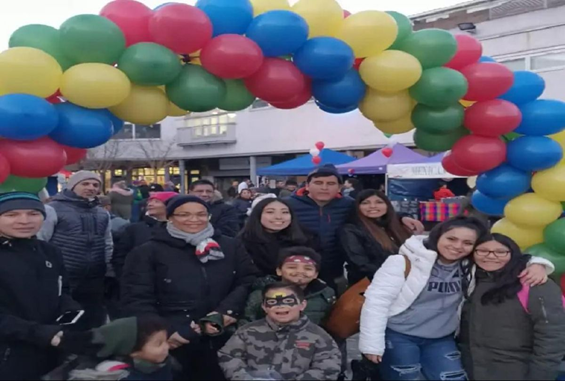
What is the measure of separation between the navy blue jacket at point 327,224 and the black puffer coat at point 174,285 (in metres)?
1.03

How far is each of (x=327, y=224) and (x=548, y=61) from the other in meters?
12.9

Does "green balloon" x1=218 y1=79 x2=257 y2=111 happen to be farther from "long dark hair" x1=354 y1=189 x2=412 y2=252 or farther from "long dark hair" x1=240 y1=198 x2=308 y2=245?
"long dark hair" x1=354 y1=189 x2=412 y2=252

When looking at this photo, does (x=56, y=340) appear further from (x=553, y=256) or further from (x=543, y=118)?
(x=543, y=118)

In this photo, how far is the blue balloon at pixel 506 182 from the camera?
4.41m

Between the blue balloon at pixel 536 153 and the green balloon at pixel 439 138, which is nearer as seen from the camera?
the blue balloon at pixel 536 153

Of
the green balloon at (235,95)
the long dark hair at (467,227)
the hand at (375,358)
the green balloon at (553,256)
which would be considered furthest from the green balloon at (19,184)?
the green balloon at (553,256)

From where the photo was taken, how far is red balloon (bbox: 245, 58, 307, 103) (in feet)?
12.2

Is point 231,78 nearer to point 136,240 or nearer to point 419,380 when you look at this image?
point 136,240

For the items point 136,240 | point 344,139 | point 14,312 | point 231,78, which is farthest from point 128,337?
point 344,139

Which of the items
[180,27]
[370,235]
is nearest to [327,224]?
[370,235]

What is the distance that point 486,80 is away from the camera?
4.08 meters

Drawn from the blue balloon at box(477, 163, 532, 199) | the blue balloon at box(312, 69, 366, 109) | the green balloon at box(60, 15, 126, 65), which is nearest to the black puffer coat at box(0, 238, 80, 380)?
the green balloon at box(60, 15, 126, 65)

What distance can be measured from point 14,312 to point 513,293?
255cm

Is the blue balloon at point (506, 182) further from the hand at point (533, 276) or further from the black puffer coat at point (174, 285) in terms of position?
the black puffer coat at point (174, 285)
